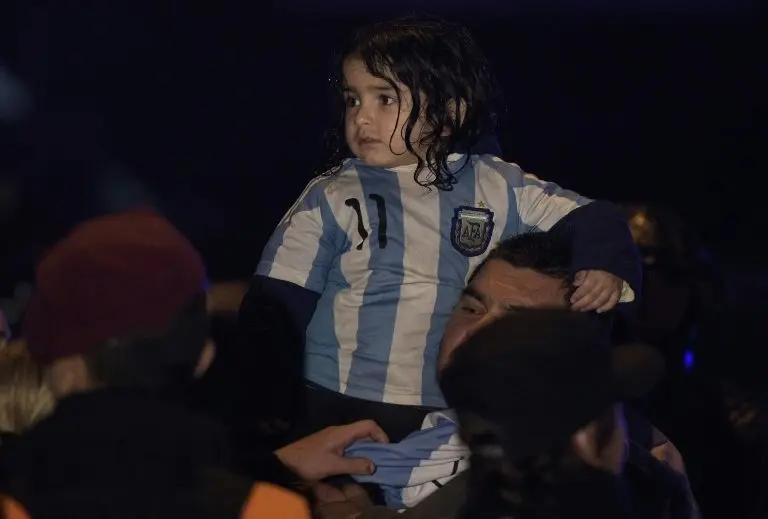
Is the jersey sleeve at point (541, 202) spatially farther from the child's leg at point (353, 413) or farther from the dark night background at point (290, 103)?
the dark night background at point (290, 103)

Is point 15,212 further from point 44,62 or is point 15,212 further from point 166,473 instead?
point 166,473

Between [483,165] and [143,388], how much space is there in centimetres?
56

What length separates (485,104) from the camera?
1.22m

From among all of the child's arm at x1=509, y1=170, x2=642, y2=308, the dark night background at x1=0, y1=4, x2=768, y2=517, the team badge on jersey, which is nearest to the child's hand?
the child's arm at x1=509, y1=170, x2=642, y2=308

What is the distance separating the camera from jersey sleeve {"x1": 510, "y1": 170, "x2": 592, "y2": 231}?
115cm

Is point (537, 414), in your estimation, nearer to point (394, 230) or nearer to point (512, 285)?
point (512, 285)

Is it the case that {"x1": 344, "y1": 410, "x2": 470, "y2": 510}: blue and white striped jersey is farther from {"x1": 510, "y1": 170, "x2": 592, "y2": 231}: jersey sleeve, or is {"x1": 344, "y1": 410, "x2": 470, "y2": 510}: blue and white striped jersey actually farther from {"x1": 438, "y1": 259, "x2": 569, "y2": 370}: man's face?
{"x1": 510, "y1": 170, "x2": 592, "y2": 231}: jersey sleeve

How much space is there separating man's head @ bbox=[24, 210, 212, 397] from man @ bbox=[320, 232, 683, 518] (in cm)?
29

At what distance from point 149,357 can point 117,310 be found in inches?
1.7

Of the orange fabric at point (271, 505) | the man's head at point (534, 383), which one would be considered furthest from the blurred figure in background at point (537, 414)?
the orange fabric at point (271, 505)

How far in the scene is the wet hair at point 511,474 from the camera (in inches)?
29.6

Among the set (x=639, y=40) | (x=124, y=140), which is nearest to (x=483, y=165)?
(x=639, y=40)

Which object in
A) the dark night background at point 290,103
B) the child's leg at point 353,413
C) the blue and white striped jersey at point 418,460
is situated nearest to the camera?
the blue and white striped jersey at point 418,460

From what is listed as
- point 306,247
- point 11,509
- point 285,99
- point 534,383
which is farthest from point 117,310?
point 285,99
